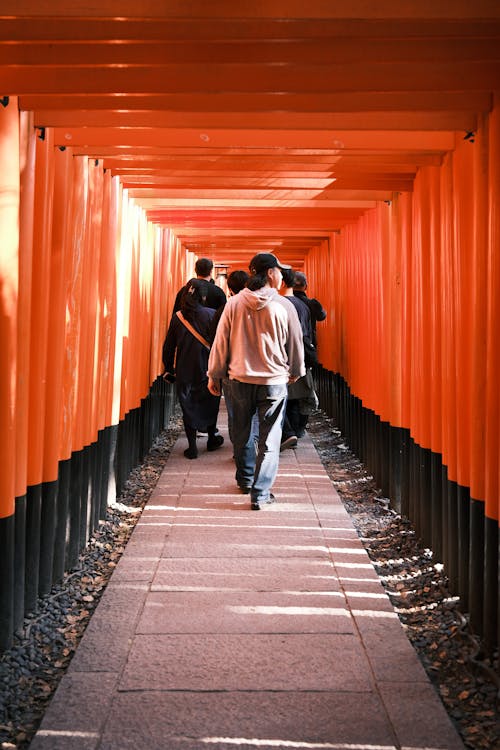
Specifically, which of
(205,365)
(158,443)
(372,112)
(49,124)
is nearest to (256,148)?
(372,112)

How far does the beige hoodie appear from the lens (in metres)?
6.14

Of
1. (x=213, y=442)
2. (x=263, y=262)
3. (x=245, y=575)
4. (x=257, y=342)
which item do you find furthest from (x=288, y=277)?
(x=245, y=575)

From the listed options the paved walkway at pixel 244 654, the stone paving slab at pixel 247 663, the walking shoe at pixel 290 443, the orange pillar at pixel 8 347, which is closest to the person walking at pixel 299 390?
the walking shoe at pixel 290 443

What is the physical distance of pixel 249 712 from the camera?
2918 millimetres

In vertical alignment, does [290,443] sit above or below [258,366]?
below

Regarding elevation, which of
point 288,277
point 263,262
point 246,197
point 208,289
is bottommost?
point 263,262

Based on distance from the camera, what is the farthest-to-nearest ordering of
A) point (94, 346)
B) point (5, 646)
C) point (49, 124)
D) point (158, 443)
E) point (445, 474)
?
1. point (158, 443)
2. point (94, 346)
3. point (445, 474)
4. point (49, 124)
5. point (5, 646)

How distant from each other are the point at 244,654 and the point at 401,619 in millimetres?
981

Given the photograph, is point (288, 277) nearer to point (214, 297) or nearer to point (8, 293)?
point (214, 297)

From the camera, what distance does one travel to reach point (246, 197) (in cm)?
638

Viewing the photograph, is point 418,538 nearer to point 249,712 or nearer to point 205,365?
point 249,712

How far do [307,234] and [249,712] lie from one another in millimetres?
8278

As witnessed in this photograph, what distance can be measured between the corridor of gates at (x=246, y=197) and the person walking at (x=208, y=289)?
1.57m

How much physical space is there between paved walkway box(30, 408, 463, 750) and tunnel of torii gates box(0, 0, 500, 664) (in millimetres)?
463
